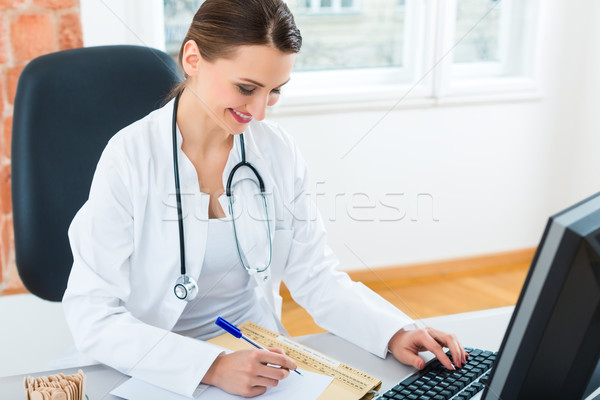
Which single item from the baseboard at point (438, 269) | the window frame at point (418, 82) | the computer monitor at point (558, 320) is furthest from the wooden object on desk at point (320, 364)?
the baseboard at point (438, 269)

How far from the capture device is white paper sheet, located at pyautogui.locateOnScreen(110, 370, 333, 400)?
0.90 m

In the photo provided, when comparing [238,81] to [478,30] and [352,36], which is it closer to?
[352,36]

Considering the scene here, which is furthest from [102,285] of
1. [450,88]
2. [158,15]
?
[450,88]

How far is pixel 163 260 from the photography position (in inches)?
46.0

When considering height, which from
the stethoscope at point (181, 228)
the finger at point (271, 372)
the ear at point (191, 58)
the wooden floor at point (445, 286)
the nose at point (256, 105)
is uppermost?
the ear at point (191, 58)

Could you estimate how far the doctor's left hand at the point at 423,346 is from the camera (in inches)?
38.7

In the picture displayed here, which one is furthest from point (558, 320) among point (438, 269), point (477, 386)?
point (438, 269)

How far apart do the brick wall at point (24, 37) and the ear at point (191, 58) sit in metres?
1.03

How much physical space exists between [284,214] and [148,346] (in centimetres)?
42

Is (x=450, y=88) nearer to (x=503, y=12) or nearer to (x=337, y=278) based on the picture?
(x=503, y=12)

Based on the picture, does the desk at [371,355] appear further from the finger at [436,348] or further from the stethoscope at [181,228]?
the stethoscope at [181,228]

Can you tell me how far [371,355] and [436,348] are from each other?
11cm

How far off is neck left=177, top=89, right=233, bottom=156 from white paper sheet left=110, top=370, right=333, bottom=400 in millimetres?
481

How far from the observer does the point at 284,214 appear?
131 cm
